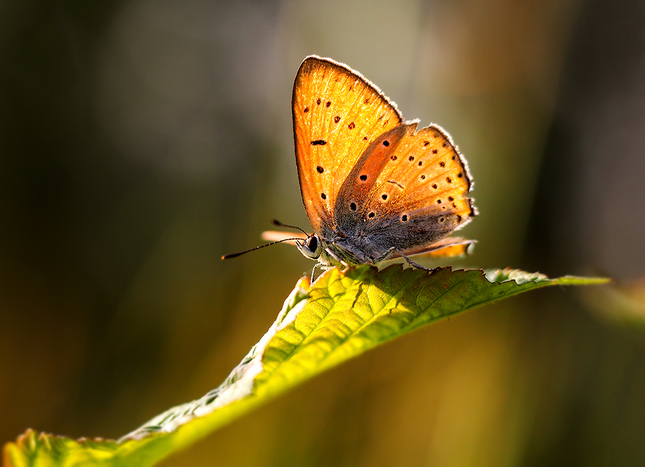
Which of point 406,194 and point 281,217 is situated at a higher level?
point 406,194

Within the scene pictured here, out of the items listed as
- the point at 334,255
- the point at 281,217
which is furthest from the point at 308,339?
the point at 281,217

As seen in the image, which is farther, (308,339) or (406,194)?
(406,194)

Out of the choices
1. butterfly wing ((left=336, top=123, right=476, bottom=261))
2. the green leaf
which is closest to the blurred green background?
butterfly wing ((left=336, top=123, right=476, bottom=261))

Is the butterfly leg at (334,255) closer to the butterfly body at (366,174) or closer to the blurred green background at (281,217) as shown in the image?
the butterfly body at (366,174)

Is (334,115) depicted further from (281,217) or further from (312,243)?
(281,217)

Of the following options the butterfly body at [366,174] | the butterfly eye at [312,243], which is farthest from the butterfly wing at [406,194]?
the butterfly eye at [312,243]

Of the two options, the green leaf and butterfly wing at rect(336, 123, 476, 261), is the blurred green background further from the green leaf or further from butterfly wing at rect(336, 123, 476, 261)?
the green leaf
